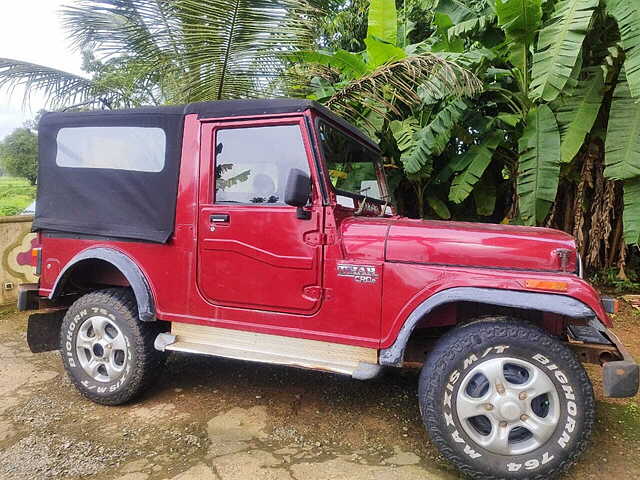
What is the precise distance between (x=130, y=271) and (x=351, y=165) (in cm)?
180

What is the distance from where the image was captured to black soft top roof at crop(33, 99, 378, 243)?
9.54 ft

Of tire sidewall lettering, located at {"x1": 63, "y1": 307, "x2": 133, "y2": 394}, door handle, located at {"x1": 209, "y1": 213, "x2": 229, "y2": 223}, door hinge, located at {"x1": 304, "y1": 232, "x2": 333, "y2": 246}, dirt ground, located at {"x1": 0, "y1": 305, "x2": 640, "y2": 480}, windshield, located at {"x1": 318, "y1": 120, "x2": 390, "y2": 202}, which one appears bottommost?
dirt ground, located at {"x1": 0, "y1": 305, "x2": 640, "y2": 480}

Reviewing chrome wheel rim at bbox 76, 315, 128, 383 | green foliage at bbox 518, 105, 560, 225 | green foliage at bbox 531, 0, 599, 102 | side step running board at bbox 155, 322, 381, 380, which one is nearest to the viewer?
side step running board at bbox 155, 322, 381, 380

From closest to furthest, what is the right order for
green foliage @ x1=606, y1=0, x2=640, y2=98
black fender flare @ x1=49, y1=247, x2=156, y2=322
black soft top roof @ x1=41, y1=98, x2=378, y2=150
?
black soft top roof @ x1=41, y1=98, x2=378, y2=150, black fender flare @ x1=49, y1=247, x2=156, y2=322, green foliage @ x1=606, y1=0, x2=640, y2=98

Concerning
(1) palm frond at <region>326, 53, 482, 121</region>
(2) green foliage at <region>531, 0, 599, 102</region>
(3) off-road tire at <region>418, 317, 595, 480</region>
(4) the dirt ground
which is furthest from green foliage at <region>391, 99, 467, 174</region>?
(3) off-road tire at <region>418, 317, 595, 480</region>

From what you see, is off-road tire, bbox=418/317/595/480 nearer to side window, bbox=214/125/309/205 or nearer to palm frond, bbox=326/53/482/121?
side window, bbox=214/125/309/205

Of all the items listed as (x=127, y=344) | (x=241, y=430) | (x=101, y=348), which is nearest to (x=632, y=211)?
(x=241, y=430)

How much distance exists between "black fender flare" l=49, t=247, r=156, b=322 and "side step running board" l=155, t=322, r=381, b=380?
0.69ft

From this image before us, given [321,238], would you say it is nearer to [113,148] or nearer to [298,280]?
[298,280]

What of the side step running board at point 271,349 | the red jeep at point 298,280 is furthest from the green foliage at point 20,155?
the side step running board at point 271,349

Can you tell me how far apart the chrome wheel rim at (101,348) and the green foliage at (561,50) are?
438 centimetres

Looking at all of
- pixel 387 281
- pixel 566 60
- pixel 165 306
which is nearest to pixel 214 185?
pixel 165 306

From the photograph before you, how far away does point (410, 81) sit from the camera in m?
4.76

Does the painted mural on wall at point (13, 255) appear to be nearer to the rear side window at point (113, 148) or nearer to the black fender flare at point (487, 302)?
the rear side window at point (113, 148)
